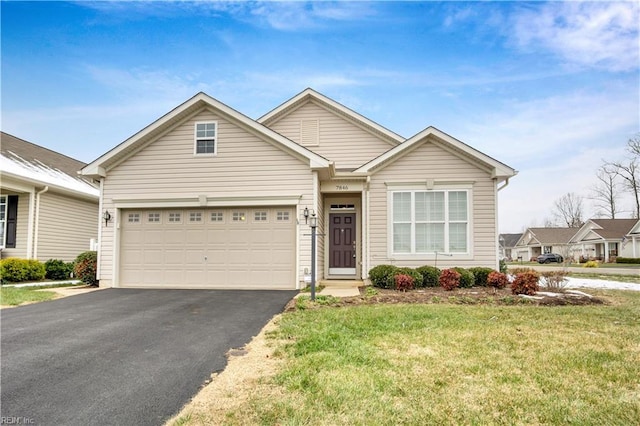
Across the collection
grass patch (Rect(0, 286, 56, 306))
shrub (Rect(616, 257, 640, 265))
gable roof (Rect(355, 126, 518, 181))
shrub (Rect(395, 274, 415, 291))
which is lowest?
shrub (Rect(616, 257, 640, 265))

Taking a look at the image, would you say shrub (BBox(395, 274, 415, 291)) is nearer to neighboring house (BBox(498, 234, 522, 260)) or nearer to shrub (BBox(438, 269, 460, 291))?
shrub (BBox(438, 269, 460, 291))

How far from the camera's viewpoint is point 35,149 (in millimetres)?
18953

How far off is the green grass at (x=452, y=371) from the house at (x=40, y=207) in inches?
511

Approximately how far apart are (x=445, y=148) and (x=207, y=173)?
23.9 ft

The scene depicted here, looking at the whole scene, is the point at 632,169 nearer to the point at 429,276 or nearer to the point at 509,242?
the point at 509,242

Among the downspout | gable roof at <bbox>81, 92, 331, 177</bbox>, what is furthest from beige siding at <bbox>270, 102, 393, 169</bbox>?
the downspout

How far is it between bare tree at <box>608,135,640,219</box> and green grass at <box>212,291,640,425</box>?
45.0m

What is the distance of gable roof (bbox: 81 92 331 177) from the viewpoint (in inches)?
453

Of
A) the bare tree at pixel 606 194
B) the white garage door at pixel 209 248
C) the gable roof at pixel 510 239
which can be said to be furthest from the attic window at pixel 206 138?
the gable roof at pixel 510 239

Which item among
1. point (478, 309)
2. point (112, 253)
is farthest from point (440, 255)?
point (112, 253)

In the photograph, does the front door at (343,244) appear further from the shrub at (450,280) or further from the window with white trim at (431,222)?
the shrub at (450,280)

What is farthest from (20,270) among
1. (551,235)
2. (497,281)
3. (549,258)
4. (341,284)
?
(551,235)

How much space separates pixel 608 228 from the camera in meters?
45.0

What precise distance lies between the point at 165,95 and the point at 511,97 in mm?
14340
